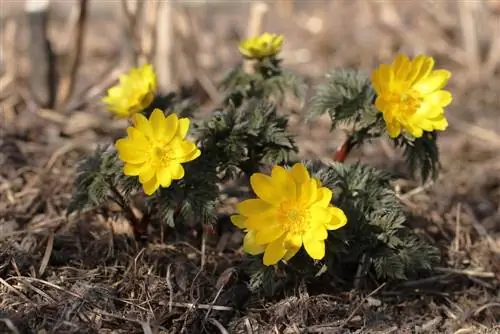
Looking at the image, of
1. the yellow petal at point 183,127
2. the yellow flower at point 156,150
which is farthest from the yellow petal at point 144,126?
the yellow petal at point 183,127

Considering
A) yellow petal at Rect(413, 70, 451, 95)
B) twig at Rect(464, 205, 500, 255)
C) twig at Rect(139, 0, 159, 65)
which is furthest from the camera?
twig at Rect(139, 0, 159, 65)

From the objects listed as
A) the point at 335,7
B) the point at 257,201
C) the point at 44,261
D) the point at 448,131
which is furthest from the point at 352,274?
the point at 335,7

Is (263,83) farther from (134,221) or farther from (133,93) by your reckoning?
(134,221)

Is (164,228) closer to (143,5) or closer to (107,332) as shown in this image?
(107,332)

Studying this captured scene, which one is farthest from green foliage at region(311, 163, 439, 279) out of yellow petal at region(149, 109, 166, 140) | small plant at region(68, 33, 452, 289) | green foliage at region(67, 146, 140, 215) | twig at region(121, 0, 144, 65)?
twig at region(121, 0, 144, 65)

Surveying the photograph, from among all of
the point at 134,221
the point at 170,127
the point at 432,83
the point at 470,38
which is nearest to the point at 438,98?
the point at 432,83

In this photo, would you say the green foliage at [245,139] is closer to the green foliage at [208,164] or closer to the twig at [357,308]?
the green foliage at [208,164]

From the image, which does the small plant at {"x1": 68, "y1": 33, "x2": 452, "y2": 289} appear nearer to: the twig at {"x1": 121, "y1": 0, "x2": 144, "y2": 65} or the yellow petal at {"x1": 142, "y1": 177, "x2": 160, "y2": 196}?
the yellow petal at {"x1": 142, "y1": 177, "x2": 160, "y2": 196}

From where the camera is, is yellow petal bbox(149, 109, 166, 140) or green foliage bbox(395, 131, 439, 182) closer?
yellow petal bbox(149, 109, 166, 140)
